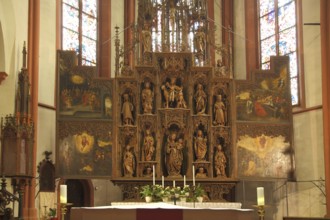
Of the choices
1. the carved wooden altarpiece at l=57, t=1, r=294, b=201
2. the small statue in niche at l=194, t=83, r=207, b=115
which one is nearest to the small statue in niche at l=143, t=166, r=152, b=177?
the carved wooden altarpiece at l=57, t=1, r=294, b=201

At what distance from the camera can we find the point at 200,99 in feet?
57.1

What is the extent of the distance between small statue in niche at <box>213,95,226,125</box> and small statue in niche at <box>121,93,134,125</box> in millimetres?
2414

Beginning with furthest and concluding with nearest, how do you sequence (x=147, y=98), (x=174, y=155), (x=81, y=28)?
(x=81, y=28) < (x=147, y=98) < (x=174, y=155)

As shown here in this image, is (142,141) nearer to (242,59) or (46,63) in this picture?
(46,63)

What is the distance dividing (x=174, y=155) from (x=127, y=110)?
6.08 feet

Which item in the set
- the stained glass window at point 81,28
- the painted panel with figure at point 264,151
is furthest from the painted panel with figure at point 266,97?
the stained glass window at point 81,28

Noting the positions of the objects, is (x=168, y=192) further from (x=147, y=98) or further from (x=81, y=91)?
(x=81, y=91)

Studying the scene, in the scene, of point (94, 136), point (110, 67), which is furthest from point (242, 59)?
point (94, 136)

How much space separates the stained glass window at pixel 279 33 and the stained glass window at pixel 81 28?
20.9 feet

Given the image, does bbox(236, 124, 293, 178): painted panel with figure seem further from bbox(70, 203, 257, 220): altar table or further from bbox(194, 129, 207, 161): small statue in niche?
bbox(70, 203, 257, 220): altar table

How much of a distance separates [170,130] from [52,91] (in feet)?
14.9

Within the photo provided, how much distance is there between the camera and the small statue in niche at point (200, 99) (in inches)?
684

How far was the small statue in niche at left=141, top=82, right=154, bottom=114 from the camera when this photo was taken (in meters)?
17.2

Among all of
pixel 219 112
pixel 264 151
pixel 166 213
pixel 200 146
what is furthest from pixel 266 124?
pixel 166 213
